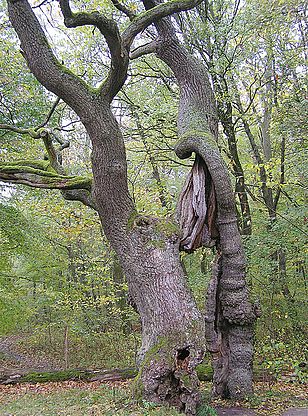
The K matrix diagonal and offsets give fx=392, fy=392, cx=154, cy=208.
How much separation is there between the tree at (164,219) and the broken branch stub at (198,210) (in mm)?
17

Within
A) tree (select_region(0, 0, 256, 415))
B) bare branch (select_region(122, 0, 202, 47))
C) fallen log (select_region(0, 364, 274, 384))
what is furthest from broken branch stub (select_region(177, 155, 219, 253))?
fallen log (select_region(0, 364, 274, 384))

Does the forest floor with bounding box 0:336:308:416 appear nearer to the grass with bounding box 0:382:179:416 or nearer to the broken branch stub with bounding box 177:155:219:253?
the grass with bounding box 0:382:179:416

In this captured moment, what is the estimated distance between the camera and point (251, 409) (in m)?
5.93

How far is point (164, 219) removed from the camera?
19.6 ft

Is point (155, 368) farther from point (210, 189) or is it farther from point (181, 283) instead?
point (210, 189)

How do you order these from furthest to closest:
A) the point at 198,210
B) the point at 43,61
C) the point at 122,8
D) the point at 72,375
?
the point at 72,375 → the point at 122,8 → the point at 198,210 → the point at 43,61

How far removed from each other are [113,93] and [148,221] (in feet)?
6.46

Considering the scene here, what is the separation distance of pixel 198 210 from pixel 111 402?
310 centimetres

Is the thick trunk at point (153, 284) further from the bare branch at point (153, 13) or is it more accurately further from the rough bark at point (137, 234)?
the bare branch at point (153, 13)

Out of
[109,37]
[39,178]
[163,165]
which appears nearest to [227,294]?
[39,178]

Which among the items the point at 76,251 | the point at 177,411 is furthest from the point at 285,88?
the point at 76,251

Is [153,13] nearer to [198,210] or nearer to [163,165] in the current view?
[198,210]

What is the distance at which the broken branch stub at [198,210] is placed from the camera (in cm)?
626

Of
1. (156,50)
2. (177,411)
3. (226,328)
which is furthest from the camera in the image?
(156,50)
